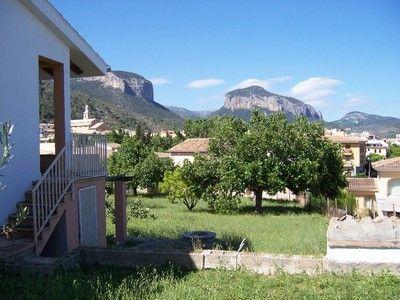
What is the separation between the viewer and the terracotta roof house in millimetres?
8742

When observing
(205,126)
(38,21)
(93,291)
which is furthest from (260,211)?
(205,126)

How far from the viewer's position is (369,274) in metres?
7.43

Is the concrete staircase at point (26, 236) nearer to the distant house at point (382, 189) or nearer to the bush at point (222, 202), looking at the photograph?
the bush at point (222, 202)

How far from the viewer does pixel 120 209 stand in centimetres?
1275

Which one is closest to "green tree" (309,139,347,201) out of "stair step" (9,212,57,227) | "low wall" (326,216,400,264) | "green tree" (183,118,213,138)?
"low wall" (326,216,400,264)

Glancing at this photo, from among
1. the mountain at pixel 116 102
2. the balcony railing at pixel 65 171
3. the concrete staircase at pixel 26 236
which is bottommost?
the concrete staircase at pixel 26 236

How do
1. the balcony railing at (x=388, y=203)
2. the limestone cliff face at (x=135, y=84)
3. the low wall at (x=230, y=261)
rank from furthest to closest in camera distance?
the limestone cliff face at (x=135, y=84)
the balcony railing at (x=388, y=203)
the low wall at (x=230, y=261)

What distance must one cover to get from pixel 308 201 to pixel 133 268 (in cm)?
2793

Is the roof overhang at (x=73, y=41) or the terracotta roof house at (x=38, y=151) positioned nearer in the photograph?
the terracotta roof house at (x=38, y=151)

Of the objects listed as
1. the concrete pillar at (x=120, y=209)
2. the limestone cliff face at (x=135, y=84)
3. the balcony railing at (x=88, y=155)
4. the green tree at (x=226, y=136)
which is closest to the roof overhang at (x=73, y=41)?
the balcony railing at (x=88, y=155)

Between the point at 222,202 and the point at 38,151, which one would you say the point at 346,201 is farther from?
the point at 38,151

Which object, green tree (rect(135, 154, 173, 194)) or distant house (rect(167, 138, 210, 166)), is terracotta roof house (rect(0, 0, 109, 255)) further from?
distant house (rect(167, 138, 210, 166))

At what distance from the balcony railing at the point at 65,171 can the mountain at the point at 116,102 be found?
47654mm

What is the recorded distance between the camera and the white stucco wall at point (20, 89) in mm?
8773
